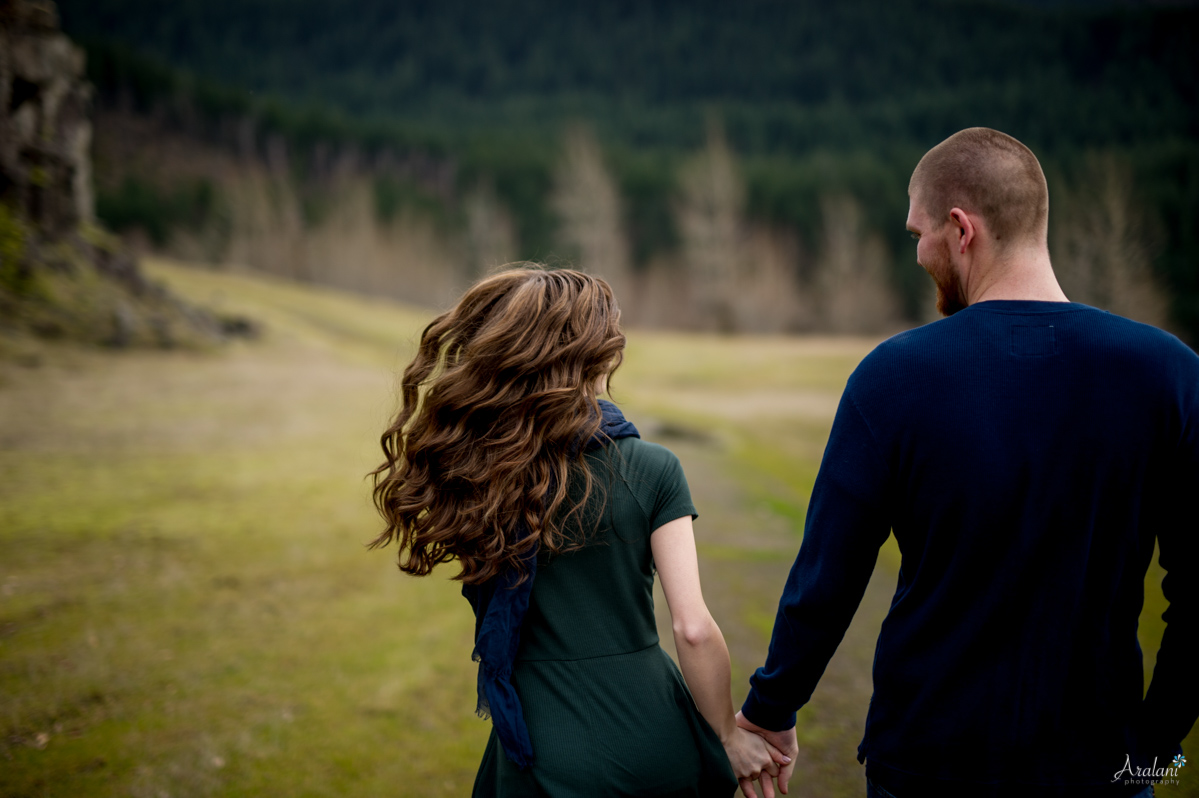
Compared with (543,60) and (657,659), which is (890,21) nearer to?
(543,60)

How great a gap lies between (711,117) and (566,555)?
275 feet

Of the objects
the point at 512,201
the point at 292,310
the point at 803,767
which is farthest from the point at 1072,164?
the point at 803,767

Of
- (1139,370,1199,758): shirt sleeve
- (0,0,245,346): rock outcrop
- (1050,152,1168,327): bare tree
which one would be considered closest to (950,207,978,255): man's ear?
(1139,370,1199,758): shirt sleeve

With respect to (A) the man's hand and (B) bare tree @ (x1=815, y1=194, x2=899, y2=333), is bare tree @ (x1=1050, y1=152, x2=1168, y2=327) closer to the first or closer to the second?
(B) bare tree @ (x1=815, y1=194, x2=899, y2=333)

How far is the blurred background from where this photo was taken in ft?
15.8

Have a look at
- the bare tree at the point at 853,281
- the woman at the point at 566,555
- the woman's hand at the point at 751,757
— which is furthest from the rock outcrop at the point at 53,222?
the bare tree at the point at 853,281

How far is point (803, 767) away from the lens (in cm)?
429

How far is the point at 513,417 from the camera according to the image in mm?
1989

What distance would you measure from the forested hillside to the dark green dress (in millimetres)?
2634

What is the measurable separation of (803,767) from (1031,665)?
10.2 feet

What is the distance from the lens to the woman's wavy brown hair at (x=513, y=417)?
194 cm

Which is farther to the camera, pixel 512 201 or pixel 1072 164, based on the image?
pixel 512 201

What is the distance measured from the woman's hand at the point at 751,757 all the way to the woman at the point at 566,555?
58mm

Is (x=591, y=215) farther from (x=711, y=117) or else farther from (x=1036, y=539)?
(x=1036, y=539)
